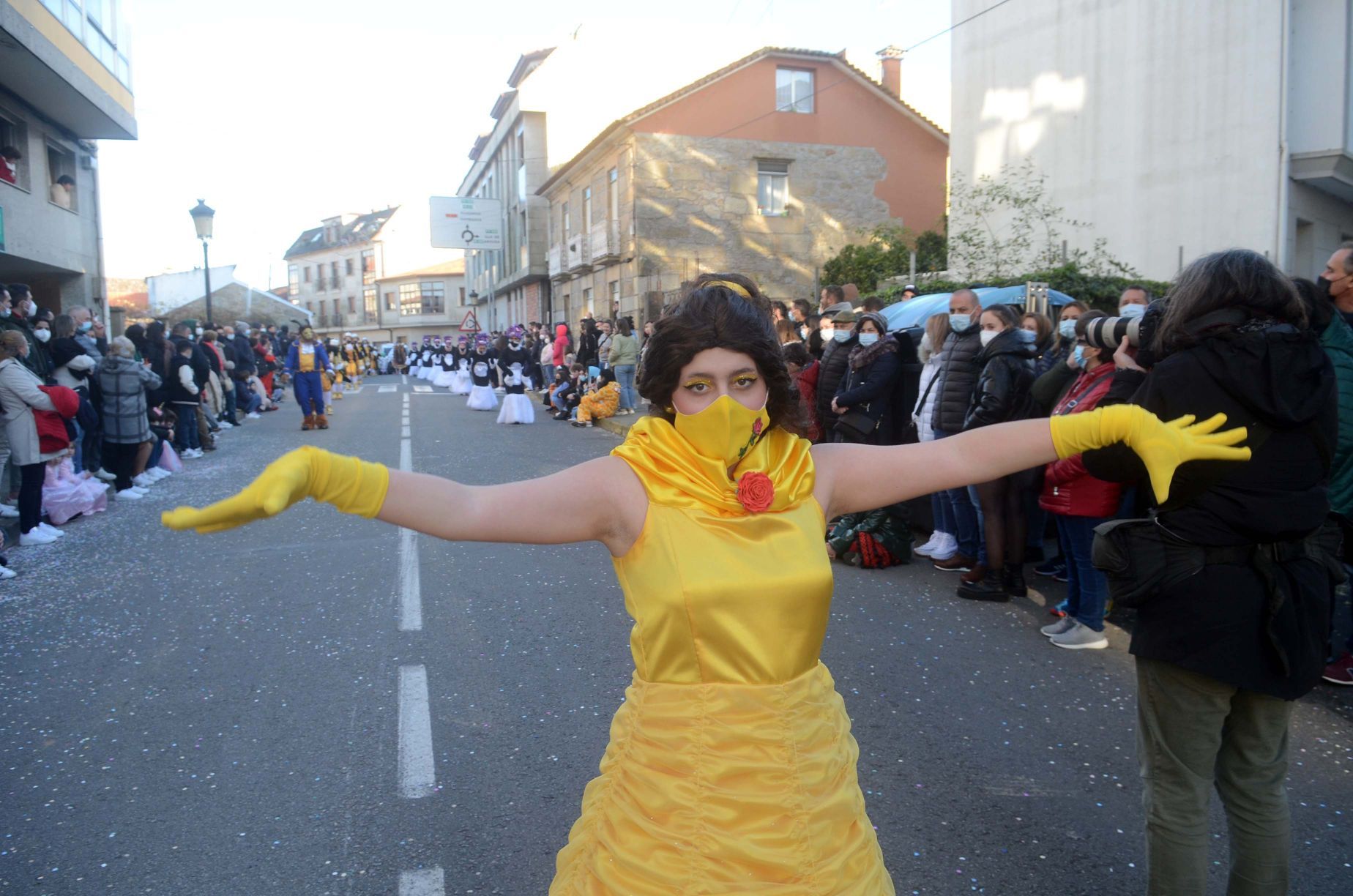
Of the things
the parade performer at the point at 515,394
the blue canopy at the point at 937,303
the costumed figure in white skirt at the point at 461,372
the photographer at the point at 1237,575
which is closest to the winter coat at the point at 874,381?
the blue canopy at the point at 937,303

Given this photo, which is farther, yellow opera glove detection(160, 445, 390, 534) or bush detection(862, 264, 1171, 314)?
bush detection(862, 264, 1171, 314)

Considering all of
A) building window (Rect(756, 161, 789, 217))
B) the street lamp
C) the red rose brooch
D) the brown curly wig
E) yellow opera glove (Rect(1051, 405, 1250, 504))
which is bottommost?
the red rose brooch

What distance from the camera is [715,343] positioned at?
A: 210 centimetres

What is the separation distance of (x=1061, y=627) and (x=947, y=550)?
1806mm

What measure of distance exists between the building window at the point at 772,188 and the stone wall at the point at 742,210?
0.16 meters

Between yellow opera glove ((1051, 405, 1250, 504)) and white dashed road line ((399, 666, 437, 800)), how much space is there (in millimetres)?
2760

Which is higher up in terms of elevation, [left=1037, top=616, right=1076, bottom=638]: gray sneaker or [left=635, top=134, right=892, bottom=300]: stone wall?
[left=635, top=134, right=892, bottom=300]: stone wall

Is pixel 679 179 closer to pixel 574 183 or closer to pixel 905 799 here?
pixel 574 183

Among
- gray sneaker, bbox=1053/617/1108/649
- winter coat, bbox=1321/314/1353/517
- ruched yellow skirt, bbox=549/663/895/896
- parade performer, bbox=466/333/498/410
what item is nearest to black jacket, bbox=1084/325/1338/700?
ruched yellow skirt, bbox=549/663/895/896

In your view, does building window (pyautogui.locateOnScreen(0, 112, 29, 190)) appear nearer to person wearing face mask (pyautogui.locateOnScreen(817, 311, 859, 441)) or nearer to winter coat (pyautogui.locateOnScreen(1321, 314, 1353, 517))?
person wearing face mask (pyautogui.locateOnScreen(817, 311, 859, 441))

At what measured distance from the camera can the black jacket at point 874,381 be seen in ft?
24.8

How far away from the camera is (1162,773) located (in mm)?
2549

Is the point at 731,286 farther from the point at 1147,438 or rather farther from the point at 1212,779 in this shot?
the point at 1212,779

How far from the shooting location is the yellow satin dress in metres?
1.83
